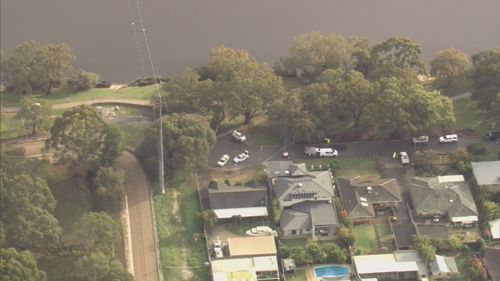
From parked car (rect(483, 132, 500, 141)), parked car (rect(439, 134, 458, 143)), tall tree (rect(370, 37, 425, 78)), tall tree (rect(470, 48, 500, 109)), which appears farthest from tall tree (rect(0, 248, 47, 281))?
tall tree (rect(470, 48, 500, 109))

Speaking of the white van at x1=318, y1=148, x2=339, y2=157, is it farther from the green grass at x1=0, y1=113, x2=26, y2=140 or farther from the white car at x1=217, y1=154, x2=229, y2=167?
the green grass at x1=0, y1=113, x2=26, y2=140

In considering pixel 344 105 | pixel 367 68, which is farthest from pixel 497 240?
pixel 367 68

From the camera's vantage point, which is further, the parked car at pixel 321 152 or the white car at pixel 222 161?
the parked car at pixel 321 152

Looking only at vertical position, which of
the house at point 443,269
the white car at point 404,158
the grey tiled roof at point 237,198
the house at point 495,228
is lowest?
the house at point 443,269

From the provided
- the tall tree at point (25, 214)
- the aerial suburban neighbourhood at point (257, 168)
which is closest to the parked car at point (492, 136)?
the aerial suburban neighbourhood at point (257, 168)

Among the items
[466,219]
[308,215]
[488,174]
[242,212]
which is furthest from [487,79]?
[242,212]

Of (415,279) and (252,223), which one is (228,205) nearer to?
(252,223)

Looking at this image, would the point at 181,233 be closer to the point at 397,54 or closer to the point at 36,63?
the point at 36,63

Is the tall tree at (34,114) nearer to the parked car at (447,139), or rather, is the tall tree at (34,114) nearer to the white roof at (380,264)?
the white roof at (380,264)

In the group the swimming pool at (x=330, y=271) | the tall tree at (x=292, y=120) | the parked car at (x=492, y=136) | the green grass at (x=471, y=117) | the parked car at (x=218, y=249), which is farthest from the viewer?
the green grass at (x=471, y=117)
